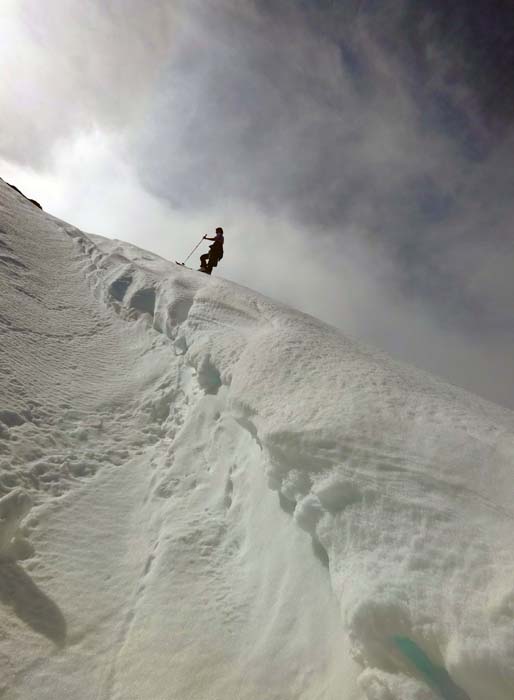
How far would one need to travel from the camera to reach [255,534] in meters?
3.06

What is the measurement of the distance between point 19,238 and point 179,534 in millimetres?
7007

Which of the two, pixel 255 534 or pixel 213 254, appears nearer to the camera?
pixel 255 534

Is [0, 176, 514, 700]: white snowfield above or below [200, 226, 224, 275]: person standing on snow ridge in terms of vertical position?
below

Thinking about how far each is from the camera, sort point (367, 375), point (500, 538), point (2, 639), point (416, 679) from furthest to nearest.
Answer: point (367, 375)
point (2, 639)
point (500, 538)
point (416, 679)

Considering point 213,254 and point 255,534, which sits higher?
point 213,254

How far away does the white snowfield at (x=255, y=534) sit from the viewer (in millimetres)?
1942

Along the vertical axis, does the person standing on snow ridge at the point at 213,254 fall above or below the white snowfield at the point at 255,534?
above

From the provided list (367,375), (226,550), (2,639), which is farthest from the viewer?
(367,375)

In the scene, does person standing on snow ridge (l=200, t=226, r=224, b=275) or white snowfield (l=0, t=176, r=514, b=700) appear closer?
white snowfield (l=0, t=176, r=514, b=700)

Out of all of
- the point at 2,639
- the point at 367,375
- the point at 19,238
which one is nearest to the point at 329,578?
the point at 367,375

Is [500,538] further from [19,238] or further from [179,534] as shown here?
[19,238]

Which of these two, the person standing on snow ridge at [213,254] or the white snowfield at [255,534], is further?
the person standing on snow ridge at [213,254]

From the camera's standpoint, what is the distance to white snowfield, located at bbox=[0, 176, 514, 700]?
194cm

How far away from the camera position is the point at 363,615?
1.99 metres
